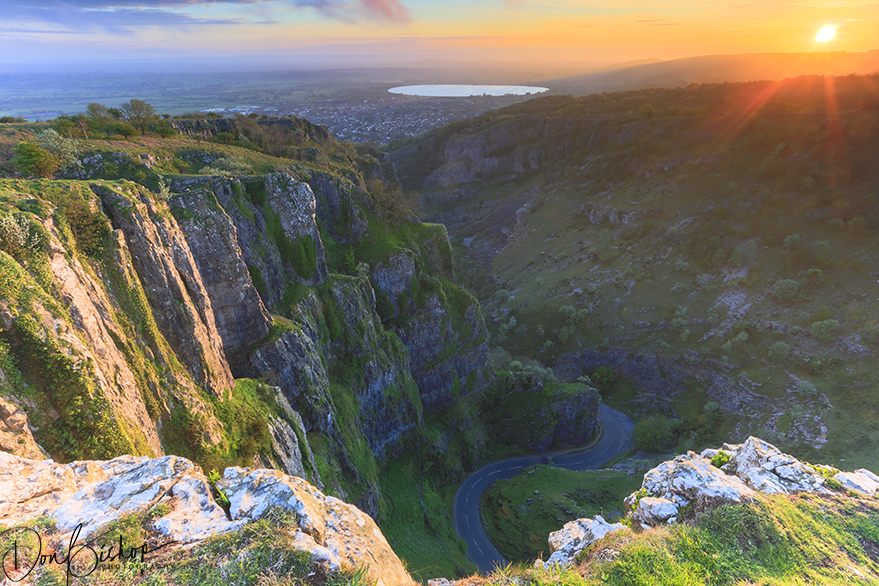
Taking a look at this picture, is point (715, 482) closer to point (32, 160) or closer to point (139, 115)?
point (32, 160)

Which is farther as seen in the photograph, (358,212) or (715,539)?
(358,212)

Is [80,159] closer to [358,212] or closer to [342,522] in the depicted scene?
[358,212]

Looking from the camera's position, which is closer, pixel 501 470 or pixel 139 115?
pixel 139 115

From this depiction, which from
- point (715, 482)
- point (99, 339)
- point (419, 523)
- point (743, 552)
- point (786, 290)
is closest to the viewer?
point (743, 552)

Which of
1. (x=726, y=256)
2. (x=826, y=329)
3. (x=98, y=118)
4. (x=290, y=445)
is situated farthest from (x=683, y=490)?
(x=726, y=256)

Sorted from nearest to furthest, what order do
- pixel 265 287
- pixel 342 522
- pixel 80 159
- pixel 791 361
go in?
pixel 342 522 < pixel 80 159 < pixel 265 287 < pixel 791 361

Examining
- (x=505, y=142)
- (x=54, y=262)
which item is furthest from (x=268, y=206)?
(x=505, y=142)
